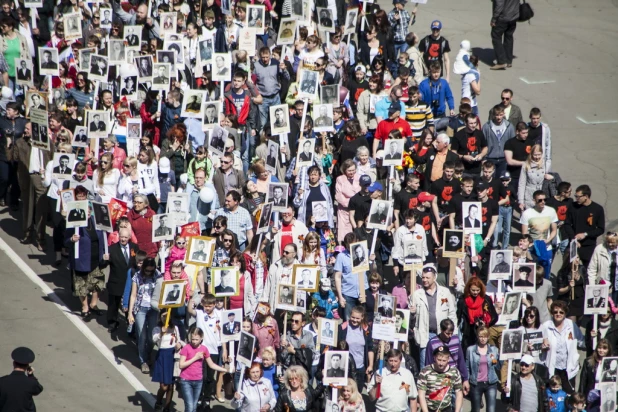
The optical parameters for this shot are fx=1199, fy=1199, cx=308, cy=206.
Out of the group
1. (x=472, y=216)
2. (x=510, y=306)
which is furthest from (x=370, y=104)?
(x=510, y=306)

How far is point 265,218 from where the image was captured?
56.4 feet

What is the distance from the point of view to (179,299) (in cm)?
1555

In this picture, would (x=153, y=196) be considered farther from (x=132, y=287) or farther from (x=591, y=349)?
(x=591, y=349)

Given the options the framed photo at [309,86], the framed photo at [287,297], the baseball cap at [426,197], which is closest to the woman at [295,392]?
the framed photo at [287,297]

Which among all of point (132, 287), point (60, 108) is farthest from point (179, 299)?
point (60, 108)

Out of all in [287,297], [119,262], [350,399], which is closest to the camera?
[350,399]

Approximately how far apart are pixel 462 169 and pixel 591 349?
3449 mm

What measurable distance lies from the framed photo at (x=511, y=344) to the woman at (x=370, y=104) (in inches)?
245

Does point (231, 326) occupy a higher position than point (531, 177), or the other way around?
point (531, 177)

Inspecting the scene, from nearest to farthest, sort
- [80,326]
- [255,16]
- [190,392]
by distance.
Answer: [190,392]
[80,326]
[255,16]

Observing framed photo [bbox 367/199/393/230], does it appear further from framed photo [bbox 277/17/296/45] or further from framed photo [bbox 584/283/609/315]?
framed photo [bbox 277/17/296/45]

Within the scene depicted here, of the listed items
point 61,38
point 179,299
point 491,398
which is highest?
point 61,38

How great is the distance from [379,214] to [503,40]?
10.3 metres

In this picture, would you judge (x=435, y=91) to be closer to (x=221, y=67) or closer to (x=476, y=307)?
(x=221, y=67)
